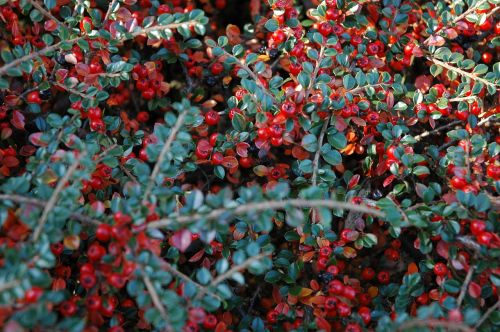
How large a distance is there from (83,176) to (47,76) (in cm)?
67

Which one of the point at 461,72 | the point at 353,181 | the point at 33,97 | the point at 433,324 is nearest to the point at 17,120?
the point at 33,97

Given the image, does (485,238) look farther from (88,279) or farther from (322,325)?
(88,279)

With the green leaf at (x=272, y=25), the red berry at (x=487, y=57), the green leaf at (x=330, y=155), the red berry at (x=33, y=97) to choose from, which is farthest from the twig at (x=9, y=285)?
the red berry at (x=487, y=57)

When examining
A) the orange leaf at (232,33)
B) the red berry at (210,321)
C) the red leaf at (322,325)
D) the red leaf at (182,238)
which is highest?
the orange leaf at (232,33)

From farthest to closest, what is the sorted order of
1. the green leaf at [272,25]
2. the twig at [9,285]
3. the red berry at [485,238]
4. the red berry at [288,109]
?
the green leaf at [272,25] → the red berry at [288,109] → the red berry at [485,238] → the twig at [9,285]

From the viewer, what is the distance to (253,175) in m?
2.00

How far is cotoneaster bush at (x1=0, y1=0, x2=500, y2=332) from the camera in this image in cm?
134

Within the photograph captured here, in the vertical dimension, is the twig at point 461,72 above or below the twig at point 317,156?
above

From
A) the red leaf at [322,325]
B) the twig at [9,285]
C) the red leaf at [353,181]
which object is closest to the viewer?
the twig at [9,285]

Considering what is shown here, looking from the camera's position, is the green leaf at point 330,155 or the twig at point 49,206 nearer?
the twig at point 49,206

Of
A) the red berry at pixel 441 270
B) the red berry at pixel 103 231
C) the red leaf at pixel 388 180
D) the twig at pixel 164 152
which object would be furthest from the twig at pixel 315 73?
the red berry at pixel 103 231

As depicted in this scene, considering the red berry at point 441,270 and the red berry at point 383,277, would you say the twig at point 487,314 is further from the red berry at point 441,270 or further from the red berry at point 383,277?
the red berry at point 383,277

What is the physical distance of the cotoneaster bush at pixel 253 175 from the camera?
1339mm

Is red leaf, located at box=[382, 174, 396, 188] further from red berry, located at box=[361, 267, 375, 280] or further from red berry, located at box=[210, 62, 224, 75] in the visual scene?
red berry, located at box=[210, 62, 224, 75]
